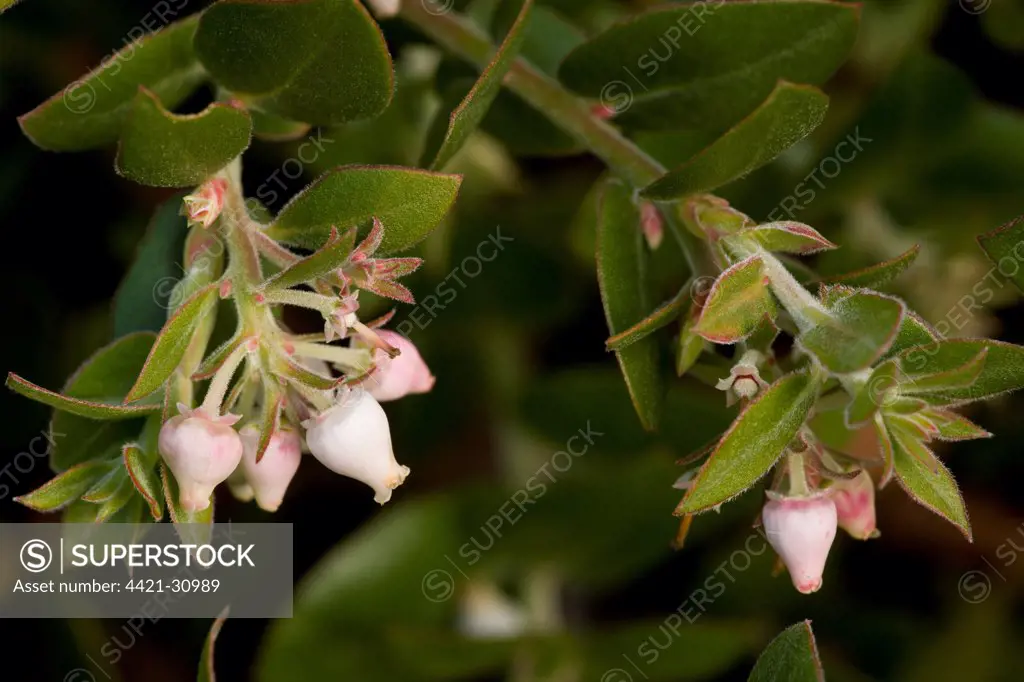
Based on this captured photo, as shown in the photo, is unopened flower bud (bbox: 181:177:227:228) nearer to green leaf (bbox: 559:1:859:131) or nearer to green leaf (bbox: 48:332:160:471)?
green leaf (bbox: 48:332:160:471)

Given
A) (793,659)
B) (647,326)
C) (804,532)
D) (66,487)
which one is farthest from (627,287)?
(66,487)

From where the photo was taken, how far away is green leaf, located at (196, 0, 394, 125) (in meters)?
1.37

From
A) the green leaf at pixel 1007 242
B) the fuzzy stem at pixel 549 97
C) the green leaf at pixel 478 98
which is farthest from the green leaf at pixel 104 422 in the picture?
the green leaf at pixel 1007 242

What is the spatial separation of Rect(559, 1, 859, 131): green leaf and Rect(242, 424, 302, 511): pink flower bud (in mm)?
803

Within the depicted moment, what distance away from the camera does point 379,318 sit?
1.37 meters

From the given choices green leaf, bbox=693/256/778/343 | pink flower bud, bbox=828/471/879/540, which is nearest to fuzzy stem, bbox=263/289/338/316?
green leaf, bbox=693/256/778/343

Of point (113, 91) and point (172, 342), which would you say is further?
point (113, 91)

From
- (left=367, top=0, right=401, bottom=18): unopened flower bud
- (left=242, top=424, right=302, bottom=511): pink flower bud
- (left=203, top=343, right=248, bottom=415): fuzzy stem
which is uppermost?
(left=367, top=0, right=401, bottom=18): unopened flower bud

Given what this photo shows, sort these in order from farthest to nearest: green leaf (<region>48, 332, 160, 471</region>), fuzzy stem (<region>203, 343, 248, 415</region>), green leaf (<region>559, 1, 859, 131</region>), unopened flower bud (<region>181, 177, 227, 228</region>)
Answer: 1. green leaf (<region>559, 1, 859, 131</region>)
2. green leaf (<region>48, 332, 160, 471</region>)
3. unopened flower bud (<region>181, 177, 227, 228</region>)
4. fuzzy stem (<region>203, 343, 248, 415</region>)

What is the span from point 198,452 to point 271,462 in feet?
0.40

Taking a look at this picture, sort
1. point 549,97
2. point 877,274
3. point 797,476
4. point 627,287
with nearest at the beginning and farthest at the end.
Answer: point 797,476
point 877,274
point 627,287
point 549,97

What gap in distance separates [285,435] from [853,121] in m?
1.64

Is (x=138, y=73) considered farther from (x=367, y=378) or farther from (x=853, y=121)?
(x=853, y=121)

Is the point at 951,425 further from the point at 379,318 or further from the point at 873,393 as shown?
the point at 379,318
